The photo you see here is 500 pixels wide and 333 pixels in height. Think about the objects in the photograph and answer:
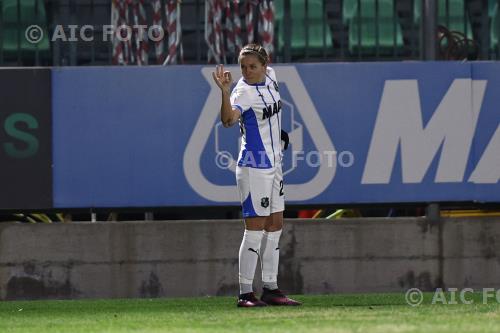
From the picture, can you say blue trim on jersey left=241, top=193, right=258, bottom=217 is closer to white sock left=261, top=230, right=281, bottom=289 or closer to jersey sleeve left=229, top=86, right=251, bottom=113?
white sock left=261, top=230, right=281, bottom=289

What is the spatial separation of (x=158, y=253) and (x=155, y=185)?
56 centimetres

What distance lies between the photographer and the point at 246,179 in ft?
33.9

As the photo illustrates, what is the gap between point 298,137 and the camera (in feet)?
39.3

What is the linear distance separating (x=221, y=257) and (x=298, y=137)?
1171 millimetres

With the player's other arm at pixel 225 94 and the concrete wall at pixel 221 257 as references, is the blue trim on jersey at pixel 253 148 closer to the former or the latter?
the player's other arm at pixel 225 94

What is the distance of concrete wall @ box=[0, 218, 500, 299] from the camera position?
11820mm

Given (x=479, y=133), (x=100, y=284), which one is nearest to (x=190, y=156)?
(x=100, y=284)

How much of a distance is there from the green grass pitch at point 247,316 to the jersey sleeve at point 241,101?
1.42 m

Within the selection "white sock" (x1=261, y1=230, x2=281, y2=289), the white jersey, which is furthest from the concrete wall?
the white jersey

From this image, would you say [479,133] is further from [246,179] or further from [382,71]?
[246,179]

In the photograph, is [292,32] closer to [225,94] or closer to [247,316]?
[225,94]

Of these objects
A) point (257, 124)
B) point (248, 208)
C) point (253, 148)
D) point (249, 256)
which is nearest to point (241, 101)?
point (257, 124)

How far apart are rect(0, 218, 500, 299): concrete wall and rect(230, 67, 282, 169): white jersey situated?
1.67 m

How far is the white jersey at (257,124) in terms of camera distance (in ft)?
33.9
